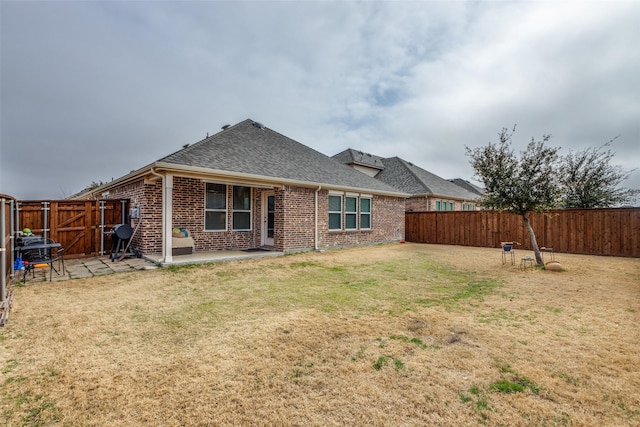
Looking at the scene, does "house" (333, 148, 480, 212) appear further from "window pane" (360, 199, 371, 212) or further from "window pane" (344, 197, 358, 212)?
"window pane" (344, 197, 358, 212)

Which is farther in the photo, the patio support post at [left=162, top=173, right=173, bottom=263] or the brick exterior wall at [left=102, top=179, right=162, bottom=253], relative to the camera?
the brick exterior wall at [left=102, top=179, right=162, bottom=253]

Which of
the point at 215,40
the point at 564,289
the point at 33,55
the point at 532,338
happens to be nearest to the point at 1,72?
the point at 33,55

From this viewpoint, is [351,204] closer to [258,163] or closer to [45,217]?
[258,163]

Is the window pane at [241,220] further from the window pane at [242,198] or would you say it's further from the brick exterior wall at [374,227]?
the brick exterior wall at [374,227]

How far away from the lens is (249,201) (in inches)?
455

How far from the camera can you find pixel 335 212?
1273 centimetres

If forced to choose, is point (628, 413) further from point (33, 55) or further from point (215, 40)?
point (33, 55)

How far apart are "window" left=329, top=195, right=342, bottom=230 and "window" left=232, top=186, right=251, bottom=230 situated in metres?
3.42

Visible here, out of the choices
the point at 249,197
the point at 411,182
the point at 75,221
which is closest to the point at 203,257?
the point at 249,197

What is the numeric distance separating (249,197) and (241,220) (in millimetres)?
969

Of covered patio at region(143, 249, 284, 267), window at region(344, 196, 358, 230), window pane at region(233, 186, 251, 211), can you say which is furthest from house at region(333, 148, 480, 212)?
covered patio at region(143, 249, 284, 267)

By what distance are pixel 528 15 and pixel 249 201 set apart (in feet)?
36.2

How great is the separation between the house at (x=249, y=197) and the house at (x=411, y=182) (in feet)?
22.2

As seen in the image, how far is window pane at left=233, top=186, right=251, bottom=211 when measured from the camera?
11102 mm
